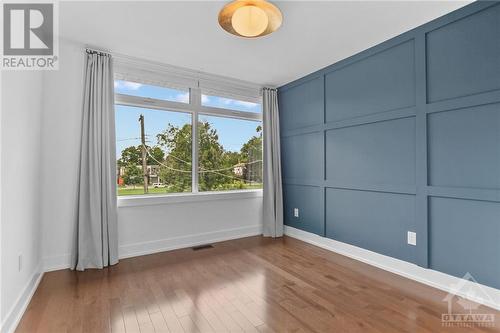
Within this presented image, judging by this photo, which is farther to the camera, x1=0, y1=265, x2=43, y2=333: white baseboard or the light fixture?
the light fixture

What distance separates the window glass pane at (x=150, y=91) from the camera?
127 inches

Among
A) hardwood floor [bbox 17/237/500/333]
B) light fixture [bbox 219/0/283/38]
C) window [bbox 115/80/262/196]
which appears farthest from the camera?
window [bbox 115/80/262/196]

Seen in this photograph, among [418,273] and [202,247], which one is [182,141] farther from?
[418,273]

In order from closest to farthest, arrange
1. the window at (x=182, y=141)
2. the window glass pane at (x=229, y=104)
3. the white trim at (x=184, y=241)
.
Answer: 1. the white trim at (x=184, y=241)
2. the window at (x=182, y=141)
3. the window glass pane at (x=229, y=104)

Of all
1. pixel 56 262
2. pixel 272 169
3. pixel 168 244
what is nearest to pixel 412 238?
pixel 272 169

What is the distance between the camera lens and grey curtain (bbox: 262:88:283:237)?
4062 millimetres

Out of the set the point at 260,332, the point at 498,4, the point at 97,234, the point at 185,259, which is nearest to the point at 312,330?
the point at 260,332

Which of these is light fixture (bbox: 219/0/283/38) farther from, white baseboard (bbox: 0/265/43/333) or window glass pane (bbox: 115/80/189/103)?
white baseboard (bbox: 0/265/43/333)

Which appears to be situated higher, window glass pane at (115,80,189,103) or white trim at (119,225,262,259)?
window glass pane at (115,80,189,103)

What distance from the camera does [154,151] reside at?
11.4 feet

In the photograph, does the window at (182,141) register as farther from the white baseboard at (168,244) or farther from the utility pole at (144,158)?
the white baseboard at (168,244)

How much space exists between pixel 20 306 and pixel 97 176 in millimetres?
1300

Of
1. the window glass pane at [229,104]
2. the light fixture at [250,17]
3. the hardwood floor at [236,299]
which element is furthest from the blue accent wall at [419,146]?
the light fixture at [250,17]

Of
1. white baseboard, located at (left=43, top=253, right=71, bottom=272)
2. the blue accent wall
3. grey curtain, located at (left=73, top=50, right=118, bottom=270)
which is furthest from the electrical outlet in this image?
white baseboard, located at (left=43, top=253, right=71, bottom=272)
